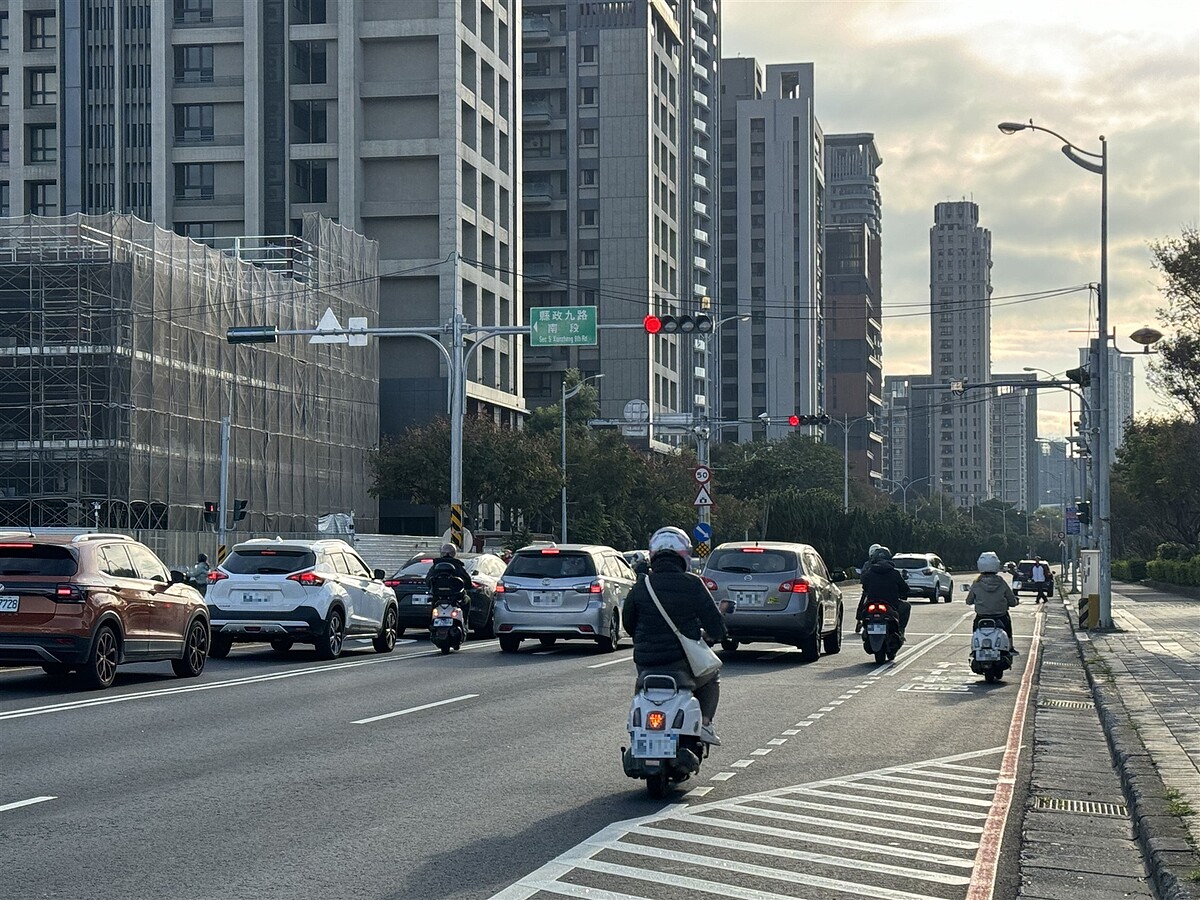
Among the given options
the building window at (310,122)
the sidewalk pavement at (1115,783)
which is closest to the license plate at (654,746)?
the sidewalk pavement at (1115,783)

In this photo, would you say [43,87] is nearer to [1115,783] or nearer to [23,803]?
[23,803]

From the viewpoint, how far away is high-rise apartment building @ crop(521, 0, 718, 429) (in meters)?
120

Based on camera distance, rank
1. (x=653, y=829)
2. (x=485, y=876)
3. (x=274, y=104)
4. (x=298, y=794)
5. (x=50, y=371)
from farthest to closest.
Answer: (x=274, y=104) → (x=50, y=371) → (x=298, y=794) → (x=653, y=829) → (x=485, y=876)

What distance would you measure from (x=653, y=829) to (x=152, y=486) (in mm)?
46315

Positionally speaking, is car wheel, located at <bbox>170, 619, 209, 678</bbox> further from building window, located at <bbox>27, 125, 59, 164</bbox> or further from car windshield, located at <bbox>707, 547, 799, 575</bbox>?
building window, located at <bbox>27, 125, 59, 164</bbox>

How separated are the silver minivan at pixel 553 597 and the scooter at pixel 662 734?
50.3 ft

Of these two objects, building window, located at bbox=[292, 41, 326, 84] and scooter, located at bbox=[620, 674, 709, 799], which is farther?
building window, located at bbox=[292, 41, 326, 84]

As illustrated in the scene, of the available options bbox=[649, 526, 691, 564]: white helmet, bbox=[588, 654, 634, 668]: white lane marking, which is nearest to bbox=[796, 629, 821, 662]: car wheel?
bbox=[588, 654, 634, 668]: white lane marking

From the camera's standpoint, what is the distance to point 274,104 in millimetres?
79750

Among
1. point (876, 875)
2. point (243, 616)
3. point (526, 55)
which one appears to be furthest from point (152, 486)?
point (526, 55)

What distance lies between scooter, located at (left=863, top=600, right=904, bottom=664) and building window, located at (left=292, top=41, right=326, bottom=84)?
6230 centimetres

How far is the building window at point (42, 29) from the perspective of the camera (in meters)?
81.1

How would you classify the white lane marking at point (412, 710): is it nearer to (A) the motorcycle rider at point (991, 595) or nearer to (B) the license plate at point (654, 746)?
(B) the license plate at point (654, 746)

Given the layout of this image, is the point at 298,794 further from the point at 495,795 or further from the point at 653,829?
the point at 653,829
